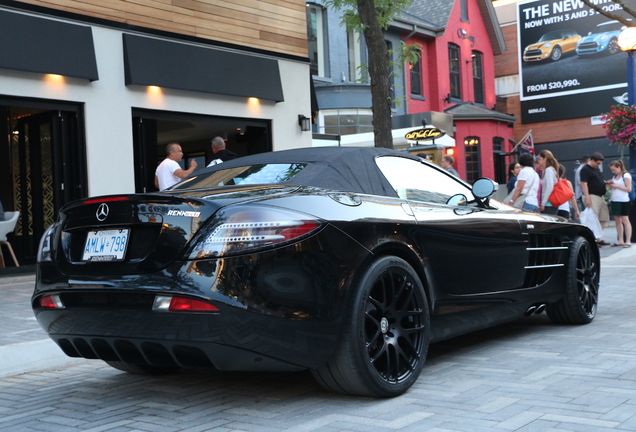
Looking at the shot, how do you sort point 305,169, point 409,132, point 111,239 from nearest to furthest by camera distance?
point 111,239
point 305,169
point 409,132

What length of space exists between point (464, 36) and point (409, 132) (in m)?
11.8

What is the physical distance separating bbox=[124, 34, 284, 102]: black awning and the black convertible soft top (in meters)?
7.41

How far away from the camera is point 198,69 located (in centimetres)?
1249

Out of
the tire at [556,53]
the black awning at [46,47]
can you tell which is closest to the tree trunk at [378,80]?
the black awning at [46,47]

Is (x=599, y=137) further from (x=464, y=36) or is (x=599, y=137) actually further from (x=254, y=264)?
(x=254, y=264)

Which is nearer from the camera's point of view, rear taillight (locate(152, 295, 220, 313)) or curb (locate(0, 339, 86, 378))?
rear taillight (locate(152, 295, 220, 313))

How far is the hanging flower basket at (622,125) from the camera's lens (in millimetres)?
15352

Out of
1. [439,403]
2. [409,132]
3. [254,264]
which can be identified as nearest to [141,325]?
[254,264]

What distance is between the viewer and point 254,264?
3416 mm

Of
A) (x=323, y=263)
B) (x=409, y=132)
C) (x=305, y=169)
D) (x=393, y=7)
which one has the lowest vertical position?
(x=323, y=263)

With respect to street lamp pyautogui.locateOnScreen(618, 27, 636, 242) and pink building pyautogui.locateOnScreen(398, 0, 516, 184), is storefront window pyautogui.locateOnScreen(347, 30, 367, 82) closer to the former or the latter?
pink building pyautogui.locateOnScreen(398, 0, 516, 184)

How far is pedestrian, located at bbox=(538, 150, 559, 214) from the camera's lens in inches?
421

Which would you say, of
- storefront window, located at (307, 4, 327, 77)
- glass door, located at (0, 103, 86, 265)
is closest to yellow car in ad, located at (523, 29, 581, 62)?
storefront window, located at (307, 4, 327, 77)

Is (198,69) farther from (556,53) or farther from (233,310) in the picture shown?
(556,53)
